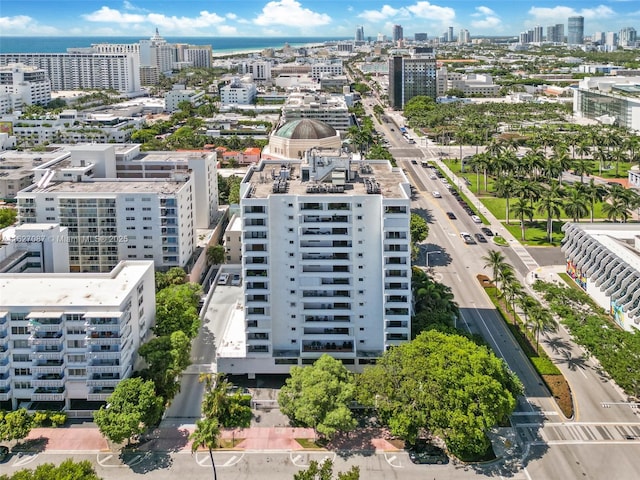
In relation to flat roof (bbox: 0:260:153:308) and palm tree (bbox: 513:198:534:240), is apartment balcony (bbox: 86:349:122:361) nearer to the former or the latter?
flat roof (bbox: 0:260:153:308)

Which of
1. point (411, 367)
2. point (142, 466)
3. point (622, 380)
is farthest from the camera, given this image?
point (622, 380)

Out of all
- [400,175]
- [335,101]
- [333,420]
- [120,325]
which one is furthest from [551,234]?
[335,101]

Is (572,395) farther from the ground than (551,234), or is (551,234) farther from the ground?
(551,234)

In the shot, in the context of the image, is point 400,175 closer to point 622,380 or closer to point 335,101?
point 622,380

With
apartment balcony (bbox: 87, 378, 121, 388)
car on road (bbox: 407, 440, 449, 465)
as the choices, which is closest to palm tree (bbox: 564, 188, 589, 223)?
car on road (bbox: 407, 440, 449, 465)

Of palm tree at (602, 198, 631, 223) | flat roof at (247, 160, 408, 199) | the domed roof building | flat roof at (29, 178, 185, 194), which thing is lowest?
palm tree at (602, 198, 631, 223)

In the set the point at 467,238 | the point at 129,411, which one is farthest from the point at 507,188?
the point at 129,411

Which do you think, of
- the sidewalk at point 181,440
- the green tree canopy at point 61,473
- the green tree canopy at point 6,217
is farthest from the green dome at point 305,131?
the green tree canopy at point 61,473
